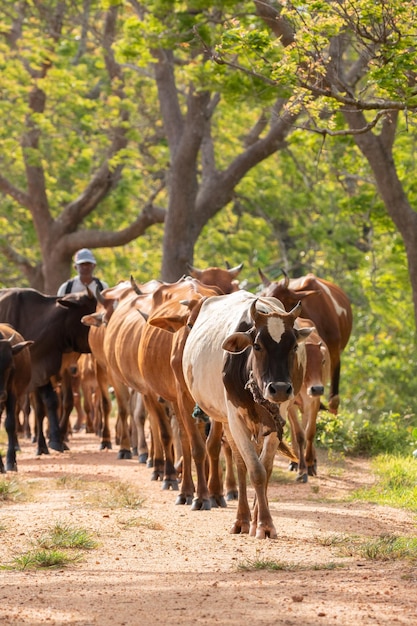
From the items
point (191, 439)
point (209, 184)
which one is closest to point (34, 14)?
point (209, 184)

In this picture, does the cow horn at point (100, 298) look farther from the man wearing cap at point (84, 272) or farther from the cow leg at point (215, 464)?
the cow leg at point (215, 464)

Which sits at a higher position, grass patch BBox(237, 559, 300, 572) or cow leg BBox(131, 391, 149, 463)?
cow leg BBox(131, 391, 149, 463)

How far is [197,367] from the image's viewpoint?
409 inches

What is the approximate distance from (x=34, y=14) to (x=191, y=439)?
59.9ft

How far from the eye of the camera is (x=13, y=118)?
27.3 m

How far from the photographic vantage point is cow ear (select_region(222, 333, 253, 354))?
9220mm

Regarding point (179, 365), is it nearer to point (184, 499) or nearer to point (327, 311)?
point (184, 499)

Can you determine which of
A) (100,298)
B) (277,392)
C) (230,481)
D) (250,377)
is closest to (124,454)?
(100,298)

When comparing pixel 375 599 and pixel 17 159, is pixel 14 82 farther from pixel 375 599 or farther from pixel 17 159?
pixel 375 599

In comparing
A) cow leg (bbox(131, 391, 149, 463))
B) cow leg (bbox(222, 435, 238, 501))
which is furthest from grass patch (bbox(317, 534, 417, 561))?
cow leg (bbox(131, 391, 149, 463))

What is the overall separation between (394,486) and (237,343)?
12.7 ft

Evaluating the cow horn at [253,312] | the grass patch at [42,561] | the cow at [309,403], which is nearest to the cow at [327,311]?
the cow at [309,403]

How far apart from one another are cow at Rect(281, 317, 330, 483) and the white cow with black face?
305cm

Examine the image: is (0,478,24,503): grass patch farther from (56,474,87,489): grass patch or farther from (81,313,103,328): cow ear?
(81,313,103,328): cow ear
